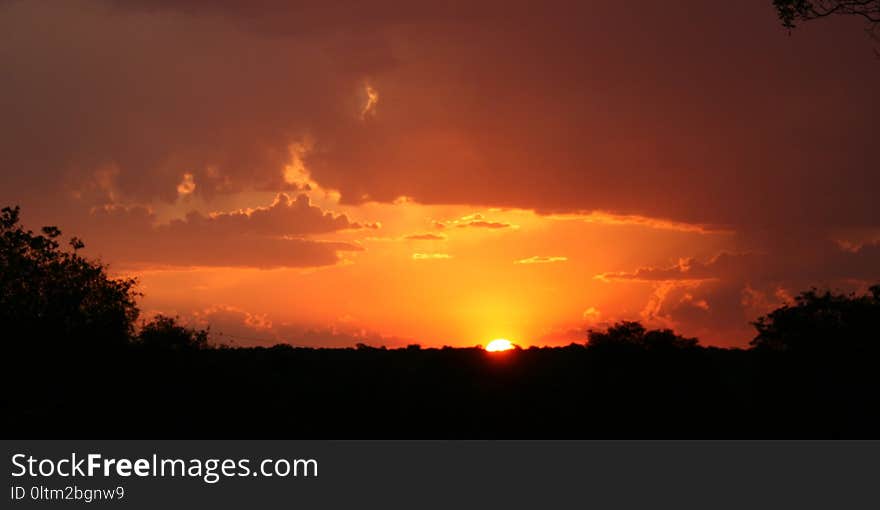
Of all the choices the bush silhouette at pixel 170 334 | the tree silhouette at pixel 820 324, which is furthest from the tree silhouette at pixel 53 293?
the tree silhouette at pixel 820 324

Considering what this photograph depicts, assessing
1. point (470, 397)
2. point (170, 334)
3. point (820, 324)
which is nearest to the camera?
point (470, 397)

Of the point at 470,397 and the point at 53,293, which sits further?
the point at 53,293

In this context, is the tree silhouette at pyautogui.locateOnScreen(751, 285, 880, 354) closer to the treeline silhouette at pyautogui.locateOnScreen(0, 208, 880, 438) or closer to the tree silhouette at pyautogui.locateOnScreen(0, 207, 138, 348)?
the treeline silhouette at pyautogui.locateOnScreen(0, 208, 880, 438)

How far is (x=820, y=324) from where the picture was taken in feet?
147

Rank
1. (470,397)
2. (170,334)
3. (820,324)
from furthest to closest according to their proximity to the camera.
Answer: (170,334) → (820,324) → (470,397)

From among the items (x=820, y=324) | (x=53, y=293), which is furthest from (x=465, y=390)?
(x=53, y=293)

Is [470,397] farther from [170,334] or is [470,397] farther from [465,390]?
[170,334]

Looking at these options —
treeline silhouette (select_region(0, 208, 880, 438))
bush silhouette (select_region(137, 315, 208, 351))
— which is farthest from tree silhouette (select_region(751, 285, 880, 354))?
bush silhouette (select_region(137, 315, 208, 351))

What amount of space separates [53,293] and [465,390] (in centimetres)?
3400

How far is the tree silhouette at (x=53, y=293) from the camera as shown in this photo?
5403cm
